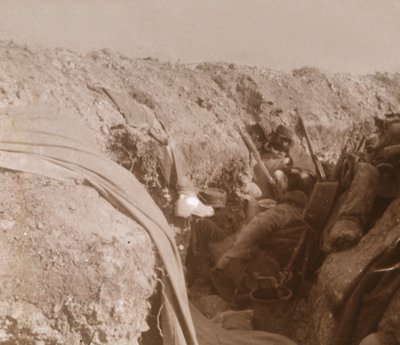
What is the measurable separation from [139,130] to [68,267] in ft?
4.48

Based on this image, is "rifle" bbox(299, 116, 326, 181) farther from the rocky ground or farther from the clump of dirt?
the clump of dirt

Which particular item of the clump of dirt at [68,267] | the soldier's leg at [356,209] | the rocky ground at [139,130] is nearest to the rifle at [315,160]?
the rocky ground at [139,130]

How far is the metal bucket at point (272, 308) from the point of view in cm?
411

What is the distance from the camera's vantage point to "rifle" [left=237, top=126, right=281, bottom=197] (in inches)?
184

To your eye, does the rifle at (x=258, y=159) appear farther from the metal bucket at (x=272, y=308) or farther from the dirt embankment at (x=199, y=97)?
the metal bucket at (x=272, y=308)

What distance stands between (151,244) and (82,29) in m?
1.85

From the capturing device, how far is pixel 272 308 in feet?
13.8

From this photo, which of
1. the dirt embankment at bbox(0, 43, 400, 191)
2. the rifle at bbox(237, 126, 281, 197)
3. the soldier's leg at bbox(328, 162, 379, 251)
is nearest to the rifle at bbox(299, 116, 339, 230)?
the soldier's leg at bbox(328, 162, 379, 251)

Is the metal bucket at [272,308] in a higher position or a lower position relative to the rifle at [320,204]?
lower

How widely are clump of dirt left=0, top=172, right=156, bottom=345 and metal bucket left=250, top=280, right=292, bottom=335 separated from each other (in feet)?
2.89

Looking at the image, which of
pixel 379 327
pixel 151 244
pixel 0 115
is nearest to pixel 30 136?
pixel 0 115

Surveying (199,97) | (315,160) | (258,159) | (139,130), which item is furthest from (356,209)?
(199,97)

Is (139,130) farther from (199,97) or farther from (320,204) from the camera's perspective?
(320,204)

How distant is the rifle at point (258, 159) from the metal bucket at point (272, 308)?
81 centimetres
